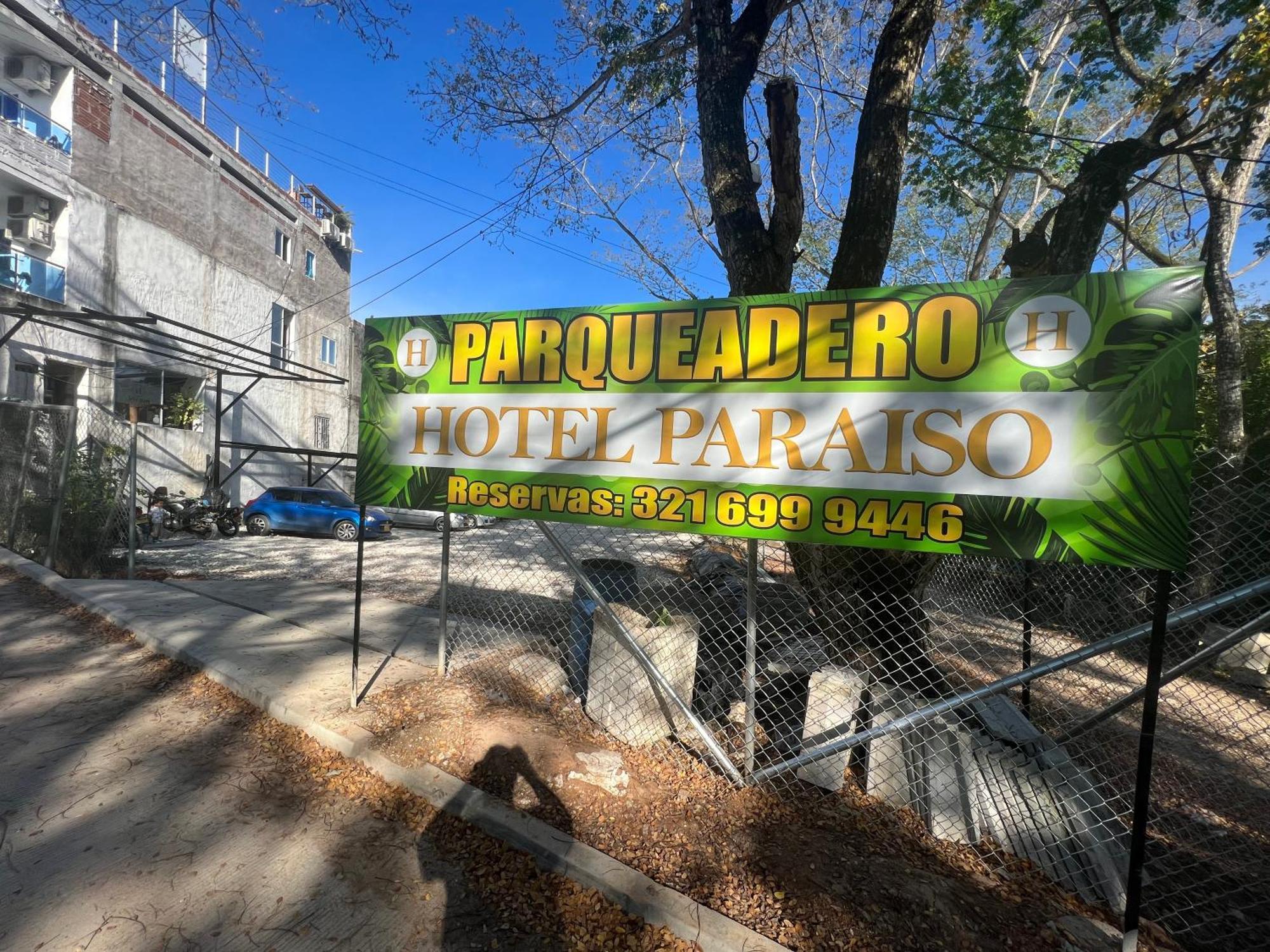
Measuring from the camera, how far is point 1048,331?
2373mm

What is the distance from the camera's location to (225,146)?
61.1 ft

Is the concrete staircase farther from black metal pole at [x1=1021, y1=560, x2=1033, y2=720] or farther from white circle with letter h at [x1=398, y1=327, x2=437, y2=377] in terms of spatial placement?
white circle with letter h at [x1=398, y1=327, x2=437, y2=377]

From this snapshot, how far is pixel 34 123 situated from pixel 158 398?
21.5 ft

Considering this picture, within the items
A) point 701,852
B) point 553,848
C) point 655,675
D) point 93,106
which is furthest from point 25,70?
point 701,852

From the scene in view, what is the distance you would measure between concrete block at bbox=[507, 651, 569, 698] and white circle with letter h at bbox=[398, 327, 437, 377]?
2260 millimetres

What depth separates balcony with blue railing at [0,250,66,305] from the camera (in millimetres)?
12211

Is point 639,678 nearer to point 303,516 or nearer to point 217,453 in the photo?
point 303,516

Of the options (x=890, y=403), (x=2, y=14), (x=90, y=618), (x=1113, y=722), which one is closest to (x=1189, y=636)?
(x=1113, y=722)

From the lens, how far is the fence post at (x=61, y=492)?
7.08 m

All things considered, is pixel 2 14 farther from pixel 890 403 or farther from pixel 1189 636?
pixel 1189 636

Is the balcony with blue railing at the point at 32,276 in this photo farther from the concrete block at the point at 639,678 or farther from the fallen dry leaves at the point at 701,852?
the concrete block at the point at 639,678

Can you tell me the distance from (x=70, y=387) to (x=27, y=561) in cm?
913

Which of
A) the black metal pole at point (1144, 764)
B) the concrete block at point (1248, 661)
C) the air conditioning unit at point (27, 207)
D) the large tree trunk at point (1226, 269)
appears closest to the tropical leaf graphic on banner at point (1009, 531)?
the black metal pole at point (1144, 764)

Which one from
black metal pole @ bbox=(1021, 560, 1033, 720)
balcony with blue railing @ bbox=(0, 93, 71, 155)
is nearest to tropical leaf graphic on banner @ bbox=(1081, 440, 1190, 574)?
black metal pole @ bbox=(1021, 560, 1033, 720)
